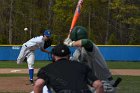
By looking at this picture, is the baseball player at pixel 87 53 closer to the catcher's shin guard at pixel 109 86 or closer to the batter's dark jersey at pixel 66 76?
the catcher's shin guard at pixel 109 86

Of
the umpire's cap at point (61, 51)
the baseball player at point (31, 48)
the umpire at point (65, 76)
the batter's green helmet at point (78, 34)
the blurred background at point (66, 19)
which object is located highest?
the batter's green helmet at point (78, 34)

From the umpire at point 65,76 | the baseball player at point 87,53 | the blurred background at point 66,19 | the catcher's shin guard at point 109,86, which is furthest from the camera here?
the blurred background at point 66,19

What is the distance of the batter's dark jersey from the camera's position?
5141 mm

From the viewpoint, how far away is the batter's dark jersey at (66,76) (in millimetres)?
5141

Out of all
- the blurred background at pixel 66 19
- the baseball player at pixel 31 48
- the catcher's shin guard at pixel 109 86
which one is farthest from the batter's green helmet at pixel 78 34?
the blurred background at pixel 66 19

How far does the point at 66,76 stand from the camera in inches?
203

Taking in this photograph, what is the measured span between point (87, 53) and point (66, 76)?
1.30 m

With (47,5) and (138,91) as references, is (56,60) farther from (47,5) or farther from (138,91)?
(47,5)

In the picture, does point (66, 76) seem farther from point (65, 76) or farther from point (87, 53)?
point (87, 53)

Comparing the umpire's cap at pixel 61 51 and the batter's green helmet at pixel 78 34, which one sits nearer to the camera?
the umpire's cap at pixel 61 51

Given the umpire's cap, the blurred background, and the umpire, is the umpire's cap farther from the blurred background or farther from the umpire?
the blurred background

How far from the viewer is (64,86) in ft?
16.9

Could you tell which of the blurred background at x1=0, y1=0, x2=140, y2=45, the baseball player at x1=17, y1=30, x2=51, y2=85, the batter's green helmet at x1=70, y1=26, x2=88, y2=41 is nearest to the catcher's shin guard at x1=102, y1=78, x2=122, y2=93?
the batter's green helmet at x1=70, y1=26, x2=88, y2=41

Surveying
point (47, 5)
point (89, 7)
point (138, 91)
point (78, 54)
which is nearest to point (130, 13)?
point (89, 7)
